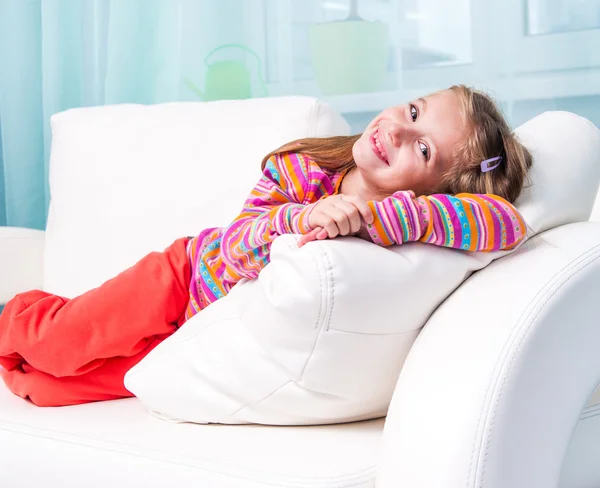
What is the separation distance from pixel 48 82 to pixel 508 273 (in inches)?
73.7

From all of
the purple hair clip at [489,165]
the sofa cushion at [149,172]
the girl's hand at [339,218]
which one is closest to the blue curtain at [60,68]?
the sofa cushion at [149,172]

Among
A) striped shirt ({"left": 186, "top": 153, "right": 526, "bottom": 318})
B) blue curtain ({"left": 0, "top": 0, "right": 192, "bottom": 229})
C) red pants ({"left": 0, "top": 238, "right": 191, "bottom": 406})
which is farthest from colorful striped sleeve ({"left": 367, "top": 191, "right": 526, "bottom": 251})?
blue curtain ({"left": 0, "top": 0, "right": 192, "bottom": 229})

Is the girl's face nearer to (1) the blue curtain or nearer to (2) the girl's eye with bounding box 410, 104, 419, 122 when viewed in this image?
(2) the girl's eye with bounding box 410, 104, 419, 122

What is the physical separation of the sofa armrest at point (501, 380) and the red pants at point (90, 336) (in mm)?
540

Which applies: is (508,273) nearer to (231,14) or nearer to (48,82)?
(231,14)

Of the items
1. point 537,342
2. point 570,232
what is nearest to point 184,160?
point 570,232

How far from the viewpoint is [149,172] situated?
5.49ft

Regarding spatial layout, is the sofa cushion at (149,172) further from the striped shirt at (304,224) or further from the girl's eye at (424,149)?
the girl's eye at (424,149)

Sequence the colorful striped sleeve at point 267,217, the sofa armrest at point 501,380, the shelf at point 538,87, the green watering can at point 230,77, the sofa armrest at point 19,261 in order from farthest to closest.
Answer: the green watering can at point 230,77 < the shelf at point 538,87 < the sofa armrest at point 19,261 < the colorful striped sleeve at point 267,217 < the sofa armrest at point 501,380

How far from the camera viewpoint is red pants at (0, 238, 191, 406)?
130 cm

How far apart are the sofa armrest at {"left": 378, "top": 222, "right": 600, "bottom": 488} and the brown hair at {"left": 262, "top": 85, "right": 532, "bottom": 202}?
0.22m

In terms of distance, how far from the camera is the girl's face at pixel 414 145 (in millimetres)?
1271

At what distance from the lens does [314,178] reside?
54.0 inches

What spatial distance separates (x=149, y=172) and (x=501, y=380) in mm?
1026
